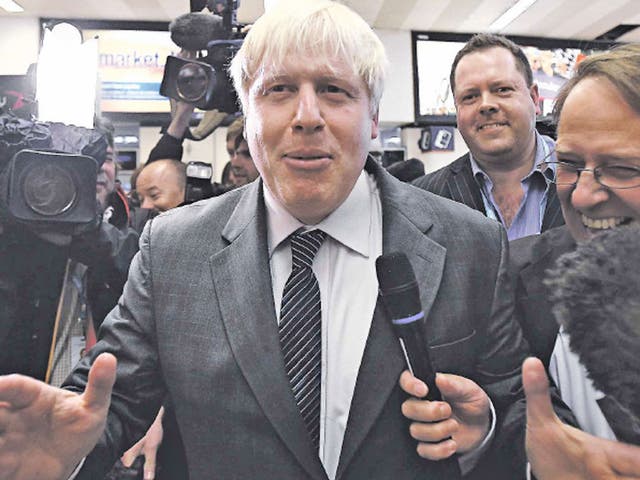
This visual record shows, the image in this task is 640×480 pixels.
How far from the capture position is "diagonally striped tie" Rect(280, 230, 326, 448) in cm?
81

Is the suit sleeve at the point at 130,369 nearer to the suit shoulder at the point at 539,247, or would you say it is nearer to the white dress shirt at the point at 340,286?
the white dress shirt at the point at 340,286

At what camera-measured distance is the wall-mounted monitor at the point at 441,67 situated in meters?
4.79

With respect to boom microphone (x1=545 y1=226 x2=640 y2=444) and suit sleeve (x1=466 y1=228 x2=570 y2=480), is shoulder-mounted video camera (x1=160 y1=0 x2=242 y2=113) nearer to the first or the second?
suit sleeve (x1=466 y1=228 x2=570 y2=480)

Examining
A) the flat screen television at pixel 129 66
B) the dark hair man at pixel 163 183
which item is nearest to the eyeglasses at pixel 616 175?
the dark hair man at pixel 163 183

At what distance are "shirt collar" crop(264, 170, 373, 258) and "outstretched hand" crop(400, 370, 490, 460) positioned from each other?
0.87 ft

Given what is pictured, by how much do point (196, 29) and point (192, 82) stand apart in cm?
15

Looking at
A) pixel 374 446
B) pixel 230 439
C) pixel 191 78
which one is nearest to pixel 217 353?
pixel 230 439

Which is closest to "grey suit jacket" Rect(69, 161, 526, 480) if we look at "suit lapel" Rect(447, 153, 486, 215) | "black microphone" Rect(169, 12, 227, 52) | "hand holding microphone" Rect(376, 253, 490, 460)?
"hand holding microphone" Rect(376, 253, 490, 460)

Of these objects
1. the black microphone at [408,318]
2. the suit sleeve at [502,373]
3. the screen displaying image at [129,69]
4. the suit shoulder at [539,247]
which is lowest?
the suit sleeve at [502,373]

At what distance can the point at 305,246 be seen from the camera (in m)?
0.89

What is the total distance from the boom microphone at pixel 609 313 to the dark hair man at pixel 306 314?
9.7 inches

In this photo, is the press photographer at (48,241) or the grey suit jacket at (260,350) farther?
the press photographer at (48,241)

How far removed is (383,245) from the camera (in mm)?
883

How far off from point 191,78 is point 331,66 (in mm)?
772
